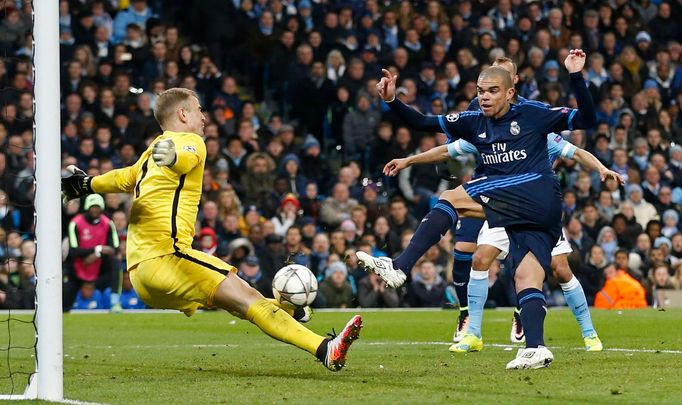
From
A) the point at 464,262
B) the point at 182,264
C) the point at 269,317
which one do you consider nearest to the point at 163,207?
Answer: the point at 182,264

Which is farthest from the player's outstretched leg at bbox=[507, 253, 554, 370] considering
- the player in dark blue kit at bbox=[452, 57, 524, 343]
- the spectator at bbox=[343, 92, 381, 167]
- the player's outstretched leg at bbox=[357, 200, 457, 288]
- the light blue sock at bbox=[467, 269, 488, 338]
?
the spectator at bbox=[343, 92, 381, 167]

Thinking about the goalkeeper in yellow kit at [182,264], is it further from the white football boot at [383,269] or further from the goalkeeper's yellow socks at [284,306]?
the white football boot at [383,269]

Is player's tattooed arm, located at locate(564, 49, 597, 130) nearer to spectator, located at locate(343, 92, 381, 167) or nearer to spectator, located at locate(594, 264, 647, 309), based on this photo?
spectator, located at locate(594, 264, 647, 309)

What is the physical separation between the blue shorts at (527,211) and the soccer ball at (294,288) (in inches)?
53.9

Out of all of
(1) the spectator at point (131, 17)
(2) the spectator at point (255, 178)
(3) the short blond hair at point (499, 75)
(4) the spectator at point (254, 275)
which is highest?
(1) the spectator at point (131, 17)

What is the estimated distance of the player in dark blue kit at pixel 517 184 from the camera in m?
8.55

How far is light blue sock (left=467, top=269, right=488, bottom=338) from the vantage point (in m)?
10.5

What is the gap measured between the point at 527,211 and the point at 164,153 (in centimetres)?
260

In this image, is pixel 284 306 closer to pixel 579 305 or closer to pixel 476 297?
pixel 476 297

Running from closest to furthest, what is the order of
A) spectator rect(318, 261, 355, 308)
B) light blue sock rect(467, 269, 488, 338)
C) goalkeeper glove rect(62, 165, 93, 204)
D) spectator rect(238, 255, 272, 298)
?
goalkeeper glove rect(62, 165, 93, 204) < light blue sock rect(467, 269, 488, 338) < spectator rect(238, 255, 272, 298) < spectator rect(318, 261, 355, 308)

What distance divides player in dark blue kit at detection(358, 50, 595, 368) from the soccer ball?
39 centimetres

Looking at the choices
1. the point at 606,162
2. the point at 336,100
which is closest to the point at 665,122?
the point at 606,162

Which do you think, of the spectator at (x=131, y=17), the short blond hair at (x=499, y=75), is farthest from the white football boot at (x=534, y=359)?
the spectator at (x=131, y=17)

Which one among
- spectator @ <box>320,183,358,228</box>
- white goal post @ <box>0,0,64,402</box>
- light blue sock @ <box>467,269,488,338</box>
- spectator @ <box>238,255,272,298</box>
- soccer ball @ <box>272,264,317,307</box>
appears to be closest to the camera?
white goal post @ <box>0,0,64,402</box>
